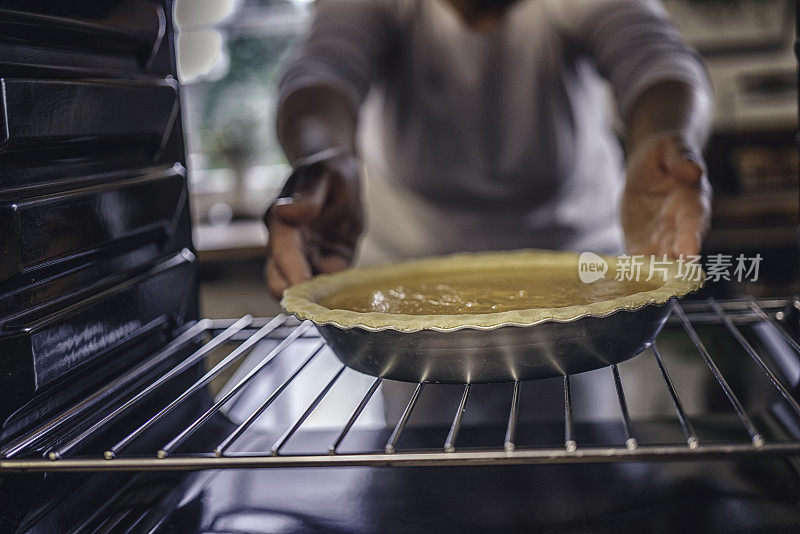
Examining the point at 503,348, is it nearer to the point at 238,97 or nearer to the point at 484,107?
the point at 484,107

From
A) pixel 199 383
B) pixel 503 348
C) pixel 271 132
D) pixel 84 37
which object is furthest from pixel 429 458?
pixel 271 132

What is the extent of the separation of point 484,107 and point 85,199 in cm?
119

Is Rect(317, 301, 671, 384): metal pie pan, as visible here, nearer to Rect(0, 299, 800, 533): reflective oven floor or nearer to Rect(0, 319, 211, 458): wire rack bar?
Rect(0, 299, 800, 533): reflective oven floor

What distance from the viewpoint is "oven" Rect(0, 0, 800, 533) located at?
25.6 inches

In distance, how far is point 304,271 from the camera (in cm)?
112

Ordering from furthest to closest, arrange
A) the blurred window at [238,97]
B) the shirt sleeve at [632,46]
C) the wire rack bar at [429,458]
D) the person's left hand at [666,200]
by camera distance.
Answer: the blurred window at [238,97], the shirt sleeve at [632,46], the person's left hand at [666,200], the wire rack bar at [429,458]

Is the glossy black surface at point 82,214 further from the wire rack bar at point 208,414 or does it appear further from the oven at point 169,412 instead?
the wire rack bar at point 208,414

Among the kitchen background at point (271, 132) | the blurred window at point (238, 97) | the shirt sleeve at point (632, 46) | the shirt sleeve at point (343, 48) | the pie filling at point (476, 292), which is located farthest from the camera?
the blurred window at point (238, 97)

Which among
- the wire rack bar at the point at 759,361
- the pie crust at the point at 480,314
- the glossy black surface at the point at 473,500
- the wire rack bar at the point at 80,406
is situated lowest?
the glossy black surface at the point at 473,500

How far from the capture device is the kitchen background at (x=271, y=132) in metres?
3.22

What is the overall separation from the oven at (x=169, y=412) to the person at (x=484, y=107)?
58 centimetres

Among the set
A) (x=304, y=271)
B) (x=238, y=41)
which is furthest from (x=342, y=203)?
(x=238, y=41)

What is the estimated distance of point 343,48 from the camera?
1667 mm

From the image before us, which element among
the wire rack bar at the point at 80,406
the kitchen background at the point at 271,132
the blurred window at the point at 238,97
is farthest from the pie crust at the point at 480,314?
the blurred window at the point at 238,97
